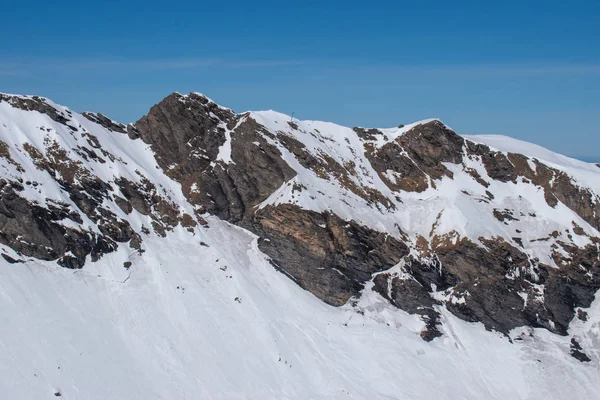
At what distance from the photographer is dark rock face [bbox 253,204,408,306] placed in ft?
164

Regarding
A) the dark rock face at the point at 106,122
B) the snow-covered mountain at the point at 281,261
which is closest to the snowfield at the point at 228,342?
the snow-covered mountain at the point at 281,261

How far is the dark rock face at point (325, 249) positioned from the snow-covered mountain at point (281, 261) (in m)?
0.12

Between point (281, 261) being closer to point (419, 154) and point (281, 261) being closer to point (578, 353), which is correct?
point (419, 154)

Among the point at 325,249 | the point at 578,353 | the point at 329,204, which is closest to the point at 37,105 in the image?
the point at 329,204

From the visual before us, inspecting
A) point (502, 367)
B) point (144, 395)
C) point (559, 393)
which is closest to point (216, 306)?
point (144, 395)

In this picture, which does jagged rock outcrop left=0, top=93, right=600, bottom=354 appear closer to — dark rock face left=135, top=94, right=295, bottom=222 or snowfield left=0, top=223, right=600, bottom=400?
dark rock face left=135, top=94, right=295, bottom=222

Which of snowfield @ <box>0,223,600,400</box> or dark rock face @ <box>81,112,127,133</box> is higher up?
dark rock face @ <box>81,112,127,133</box>

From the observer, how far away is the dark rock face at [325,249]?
49844 millimetres

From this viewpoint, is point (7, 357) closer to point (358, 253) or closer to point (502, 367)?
point (358, 253)

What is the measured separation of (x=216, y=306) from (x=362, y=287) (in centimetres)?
1239

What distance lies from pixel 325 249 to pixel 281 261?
3852mm

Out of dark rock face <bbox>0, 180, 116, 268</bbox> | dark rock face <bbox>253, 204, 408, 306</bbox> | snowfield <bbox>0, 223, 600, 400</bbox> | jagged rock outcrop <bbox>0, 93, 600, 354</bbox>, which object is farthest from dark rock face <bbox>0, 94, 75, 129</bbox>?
dark rock face <bbox>253, 204, 408, 306</bbox>

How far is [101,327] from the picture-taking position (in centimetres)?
4109

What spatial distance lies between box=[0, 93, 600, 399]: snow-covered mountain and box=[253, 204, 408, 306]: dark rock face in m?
0.12
